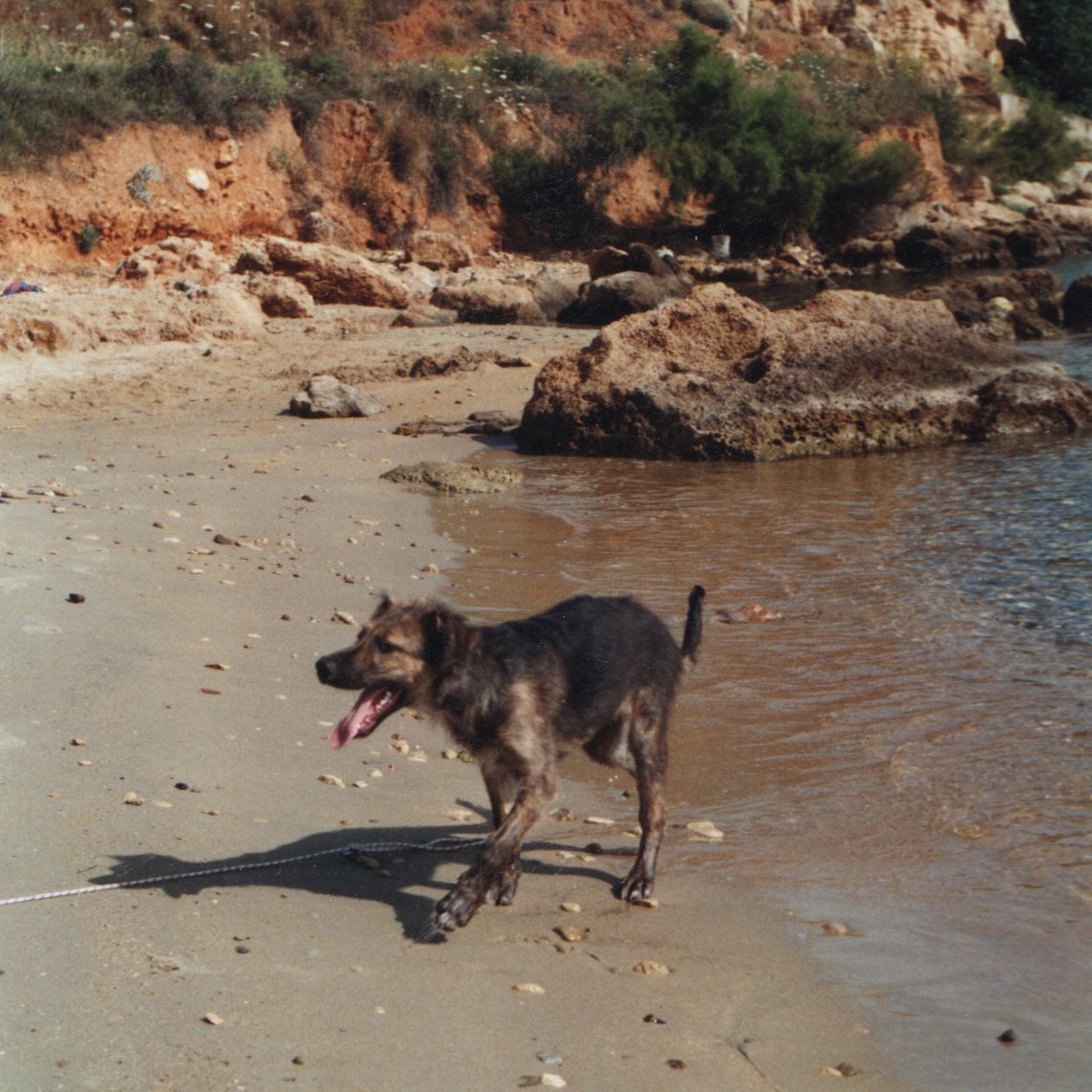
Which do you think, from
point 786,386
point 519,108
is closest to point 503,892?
point 786,386

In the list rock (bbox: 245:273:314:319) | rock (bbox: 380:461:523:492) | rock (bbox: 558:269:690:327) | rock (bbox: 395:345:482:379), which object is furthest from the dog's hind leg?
rock (bbox: 558:269:690:327)

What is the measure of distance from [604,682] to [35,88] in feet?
83.3

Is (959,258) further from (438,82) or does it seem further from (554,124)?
(438,82)

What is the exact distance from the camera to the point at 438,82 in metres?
36.3

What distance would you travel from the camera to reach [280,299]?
→ 21031 millimetres

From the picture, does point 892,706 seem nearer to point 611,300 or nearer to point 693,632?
point 693,632

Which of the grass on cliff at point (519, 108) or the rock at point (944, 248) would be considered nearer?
the grass on cliff at point (519, 108)

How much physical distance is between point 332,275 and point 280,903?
19.7 metres

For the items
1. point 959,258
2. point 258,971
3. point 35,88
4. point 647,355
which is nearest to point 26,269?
point 35,88

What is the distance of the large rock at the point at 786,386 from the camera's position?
1427 cm

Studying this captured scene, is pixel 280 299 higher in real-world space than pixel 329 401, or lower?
higher

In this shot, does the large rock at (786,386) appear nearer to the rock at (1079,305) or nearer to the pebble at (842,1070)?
the rock at (1079,305)

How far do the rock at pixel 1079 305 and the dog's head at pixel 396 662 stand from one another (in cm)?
2253

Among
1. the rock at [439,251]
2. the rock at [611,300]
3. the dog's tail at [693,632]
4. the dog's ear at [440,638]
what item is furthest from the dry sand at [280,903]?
the rock at [439,251]
